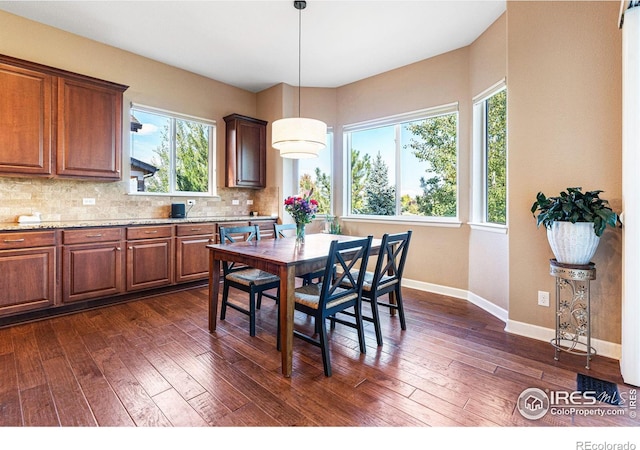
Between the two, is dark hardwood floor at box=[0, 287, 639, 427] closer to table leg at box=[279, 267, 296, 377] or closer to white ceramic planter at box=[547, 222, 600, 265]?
table leg at box=[279, 267, 296, 377]

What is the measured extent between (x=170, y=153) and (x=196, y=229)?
1.26 m

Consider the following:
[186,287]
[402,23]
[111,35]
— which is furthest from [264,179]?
[402,23]

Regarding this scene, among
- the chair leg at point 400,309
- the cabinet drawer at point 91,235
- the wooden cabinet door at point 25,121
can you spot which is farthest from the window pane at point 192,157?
the chair leg at point 400,309

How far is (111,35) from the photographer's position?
11.7 feet

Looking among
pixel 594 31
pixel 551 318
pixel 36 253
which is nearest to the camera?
pixel 594 31

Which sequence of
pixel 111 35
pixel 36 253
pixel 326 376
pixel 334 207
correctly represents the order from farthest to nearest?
pixel 334 207 → pixel 111 35 → pixel 36 253 → pixel 326 376

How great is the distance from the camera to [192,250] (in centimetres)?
405


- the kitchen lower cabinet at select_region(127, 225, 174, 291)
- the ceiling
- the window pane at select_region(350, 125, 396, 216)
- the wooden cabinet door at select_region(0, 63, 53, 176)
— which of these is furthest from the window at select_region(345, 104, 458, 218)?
the wooden cabinet door at select_region(0, 63, 53, 176)

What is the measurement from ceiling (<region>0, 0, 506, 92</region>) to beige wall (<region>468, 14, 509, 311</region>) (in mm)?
172

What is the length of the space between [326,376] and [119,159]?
3352mm

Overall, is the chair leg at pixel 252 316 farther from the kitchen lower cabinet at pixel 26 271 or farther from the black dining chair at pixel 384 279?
the kitchen lower cabinet at pixel 26 271

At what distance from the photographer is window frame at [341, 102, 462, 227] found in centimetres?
393

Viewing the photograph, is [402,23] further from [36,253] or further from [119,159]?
[36,253]

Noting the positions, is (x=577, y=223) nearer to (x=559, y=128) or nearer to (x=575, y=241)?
(x=575, y=241)
